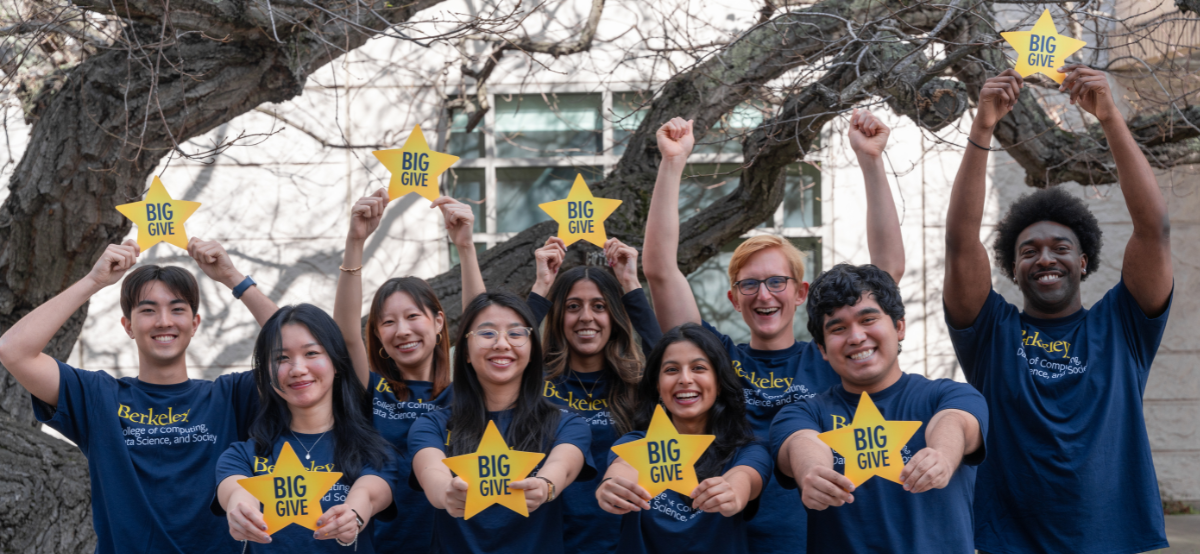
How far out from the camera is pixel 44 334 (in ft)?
8.77

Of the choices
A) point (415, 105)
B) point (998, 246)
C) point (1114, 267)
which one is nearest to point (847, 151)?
point (1114, 267)

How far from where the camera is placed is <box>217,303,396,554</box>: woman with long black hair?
2438 millimetres

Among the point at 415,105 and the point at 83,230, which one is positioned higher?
the point at 415,105

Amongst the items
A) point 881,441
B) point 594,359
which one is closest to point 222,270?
point 594,359

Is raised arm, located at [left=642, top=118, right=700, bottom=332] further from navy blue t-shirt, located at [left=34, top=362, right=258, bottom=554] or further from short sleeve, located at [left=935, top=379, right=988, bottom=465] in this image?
navy blue t-shirt, located at [left=34, top=362, right=258, bottom=554]

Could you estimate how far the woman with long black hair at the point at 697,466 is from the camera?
223 cm

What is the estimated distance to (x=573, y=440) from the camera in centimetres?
251

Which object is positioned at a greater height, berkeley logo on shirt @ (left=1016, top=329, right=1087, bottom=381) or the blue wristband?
the blue wristband

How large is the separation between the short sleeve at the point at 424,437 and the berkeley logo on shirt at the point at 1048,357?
1.67 meters

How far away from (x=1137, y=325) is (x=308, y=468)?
2399 mm

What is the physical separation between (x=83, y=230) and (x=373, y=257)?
2.53 metres

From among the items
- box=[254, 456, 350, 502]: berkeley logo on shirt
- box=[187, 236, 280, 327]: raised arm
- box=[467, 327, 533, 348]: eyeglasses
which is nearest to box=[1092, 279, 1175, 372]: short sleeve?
box=[467, 327, 533, 348]: eyeglasses

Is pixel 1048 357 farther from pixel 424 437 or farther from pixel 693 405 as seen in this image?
pixel 424 437

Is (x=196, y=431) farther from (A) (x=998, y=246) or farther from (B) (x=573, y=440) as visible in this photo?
(A) (x=998, y=246)
